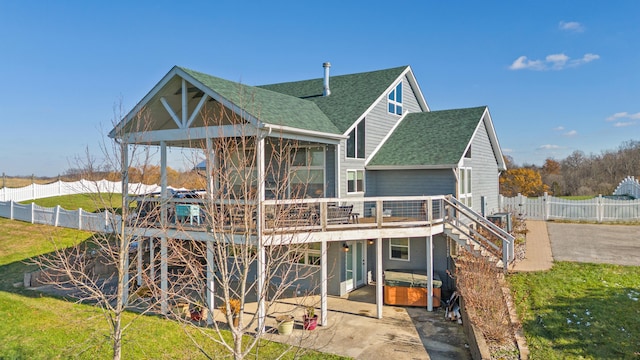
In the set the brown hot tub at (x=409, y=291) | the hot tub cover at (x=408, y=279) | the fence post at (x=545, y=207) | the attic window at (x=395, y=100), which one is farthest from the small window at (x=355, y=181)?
the fence post at (x=545, y=207)

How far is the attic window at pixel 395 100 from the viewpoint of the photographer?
17.8 meters

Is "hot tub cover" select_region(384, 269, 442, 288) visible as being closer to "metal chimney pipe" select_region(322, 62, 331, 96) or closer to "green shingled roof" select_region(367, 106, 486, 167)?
"green shingled roof" select_region(367, 106, 486, 167)

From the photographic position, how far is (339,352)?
30.6ft

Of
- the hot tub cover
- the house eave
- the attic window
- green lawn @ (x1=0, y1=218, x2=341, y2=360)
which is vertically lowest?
green lawn @ (x1=0, y1=218, x2=341, y2=360)

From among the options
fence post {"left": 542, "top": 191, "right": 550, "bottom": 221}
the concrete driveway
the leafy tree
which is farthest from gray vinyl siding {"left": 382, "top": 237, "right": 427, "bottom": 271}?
the leafy tree

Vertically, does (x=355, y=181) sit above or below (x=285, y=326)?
above

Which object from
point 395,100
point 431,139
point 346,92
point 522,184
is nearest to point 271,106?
point 346,92

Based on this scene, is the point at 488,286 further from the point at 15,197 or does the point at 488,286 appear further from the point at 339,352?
the point at 15,197

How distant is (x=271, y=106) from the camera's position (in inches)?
476

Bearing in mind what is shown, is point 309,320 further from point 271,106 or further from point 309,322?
point 271,106

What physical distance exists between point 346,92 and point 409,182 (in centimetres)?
540

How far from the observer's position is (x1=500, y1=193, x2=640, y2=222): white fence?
21.2 metres

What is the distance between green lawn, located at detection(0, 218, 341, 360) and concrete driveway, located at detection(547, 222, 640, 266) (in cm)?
1234

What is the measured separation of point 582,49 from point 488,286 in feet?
64.8
